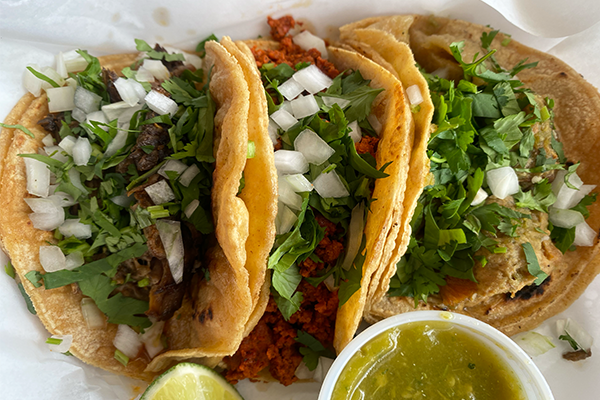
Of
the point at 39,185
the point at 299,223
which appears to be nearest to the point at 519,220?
the point at 299,223

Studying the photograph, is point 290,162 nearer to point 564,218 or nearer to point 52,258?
point 52,258

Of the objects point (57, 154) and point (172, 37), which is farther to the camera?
point (172, 37)

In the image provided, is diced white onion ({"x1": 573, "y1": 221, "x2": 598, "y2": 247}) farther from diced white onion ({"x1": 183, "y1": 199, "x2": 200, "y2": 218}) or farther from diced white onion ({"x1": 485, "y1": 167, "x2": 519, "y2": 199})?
diced white onion ({"x1": 183, "y1": 199, "x2": 200, "y2": 218})

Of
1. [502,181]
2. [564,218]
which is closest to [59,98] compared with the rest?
[502,181]

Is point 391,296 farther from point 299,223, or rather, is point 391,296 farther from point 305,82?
point 305,82

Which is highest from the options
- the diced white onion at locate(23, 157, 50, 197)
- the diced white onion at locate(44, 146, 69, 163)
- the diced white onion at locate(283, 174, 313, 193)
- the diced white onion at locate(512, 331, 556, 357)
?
the diced white onion at locate(283, 174, 313, 193)

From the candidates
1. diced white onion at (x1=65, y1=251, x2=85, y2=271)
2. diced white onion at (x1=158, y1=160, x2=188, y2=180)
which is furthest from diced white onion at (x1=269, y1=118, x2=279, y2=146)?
diced white onion at (x1=65, y1=251, x2=85, y2=271)
